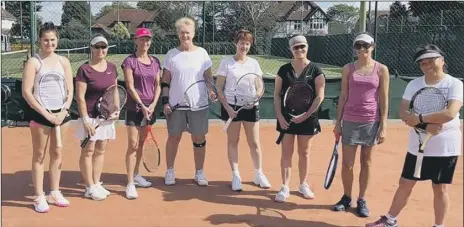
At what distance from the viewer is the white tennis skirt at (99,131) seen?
14.2 ft

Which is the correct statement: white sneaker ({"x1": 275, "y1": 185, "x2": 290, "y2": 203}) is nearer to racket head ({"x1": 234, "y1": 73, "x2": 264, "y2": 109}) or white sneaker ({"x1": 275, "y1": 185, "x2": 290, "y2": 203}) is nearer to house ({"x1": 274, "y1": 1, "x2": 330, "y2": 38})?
racket head ({"x1": 234, "y1": 73, "x2": 264, "y2": 109})

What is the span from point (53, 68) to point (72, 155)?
107 inches

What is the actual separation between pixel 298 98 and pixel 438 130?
1243mm

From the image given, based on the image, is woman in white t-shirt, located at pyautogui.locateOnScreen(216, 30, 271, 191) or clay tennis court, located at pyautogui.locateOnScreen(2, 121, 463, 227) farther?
woman in white t-shirt, located at pyautogui.locateOnScreen(216, 30, 271, 191)

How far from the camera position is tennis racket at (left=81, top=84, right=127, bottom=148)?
4.33m

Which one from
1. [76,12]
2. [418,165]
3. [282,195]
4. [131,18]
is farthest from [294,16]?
[418,165]

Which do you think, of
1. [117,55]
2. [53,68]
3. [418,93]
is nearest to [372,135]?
[418,93]

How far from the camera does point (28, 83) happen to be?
156 inches

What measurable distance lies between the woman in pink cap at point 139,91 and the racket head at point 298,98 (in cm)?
119

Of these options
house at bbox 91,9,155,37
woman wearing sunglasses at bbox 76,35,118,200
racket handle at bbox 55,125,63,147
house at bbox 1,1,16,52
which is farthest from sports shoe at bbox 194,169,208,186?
house at bbox 91,9,155,37

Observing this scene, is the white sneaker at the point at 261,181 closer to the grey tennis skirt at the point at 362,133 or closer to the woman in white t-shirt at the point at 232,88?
the woman in white t-shirt at the point at 232,88

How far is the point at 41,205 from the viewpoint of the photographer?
4.16m

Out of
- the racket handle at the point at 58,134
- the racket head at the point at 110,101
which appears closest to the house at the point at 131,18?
the racket head at the point at 110,101

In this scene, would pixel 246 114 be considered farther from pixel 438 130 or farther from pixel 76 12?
pixel 76 12
